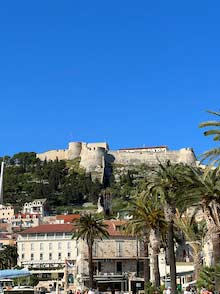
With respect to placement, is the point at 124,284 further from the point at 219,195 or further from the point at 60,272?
the point at 219,195

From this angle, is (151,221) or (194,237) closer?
(151,221)

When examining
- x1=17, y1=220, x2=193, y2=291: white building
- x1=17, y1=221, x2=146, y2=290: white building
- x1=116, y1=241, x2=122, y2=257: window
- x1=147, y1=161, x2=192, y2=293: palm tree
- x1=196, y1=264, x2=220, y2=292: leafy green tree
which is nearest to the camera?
x1=196, y1=264, x2=220, y2=292: leafy green tree

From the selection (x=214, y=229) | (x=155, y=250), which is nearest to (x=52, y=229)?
(x=155, y=250)

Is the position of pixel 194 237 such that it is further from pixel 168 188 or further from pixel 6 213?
pixel 6 213

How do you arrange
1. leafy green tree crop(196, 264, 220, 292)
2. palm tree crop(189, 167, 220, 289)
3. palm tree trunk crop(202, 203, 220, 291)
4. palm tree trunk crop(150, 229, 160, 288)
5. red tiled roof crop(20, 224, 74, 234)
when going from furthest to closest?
red tiled roof crop(20, 224, 74, 234) < palm tree trunk crop(150, 229, 160, 288) < leafy green tree crop(196, 264, 220, 292) < palm tree trunk crop(202, 203, 220, 291) < palm tree crop(189, 167, 220, 289)

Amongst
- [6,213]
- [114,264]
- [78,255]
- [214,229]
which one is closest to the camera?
[214,229]

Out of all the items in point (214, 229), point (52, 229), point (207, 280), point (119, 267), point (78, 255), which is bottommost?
point (207, 280)

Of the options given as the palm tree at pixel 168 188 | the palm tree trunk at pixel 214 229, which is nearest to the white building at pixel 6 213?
the palm tree at pixel 168 188

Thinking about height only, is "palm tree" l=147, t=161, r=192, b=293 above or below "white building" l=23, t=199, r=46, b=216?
below

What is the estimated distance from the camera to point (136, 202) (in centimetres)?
5138

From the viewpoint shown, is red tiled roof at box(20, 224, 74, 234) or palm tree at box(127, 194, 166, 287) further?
red tiled roof at box(20, 224, 74, 234)

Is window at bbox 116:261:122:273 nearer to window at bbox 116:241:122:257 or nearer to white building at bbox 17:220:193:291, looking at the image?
white building at bbox 17:220:193:291

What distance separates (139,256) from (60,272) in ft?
75.7

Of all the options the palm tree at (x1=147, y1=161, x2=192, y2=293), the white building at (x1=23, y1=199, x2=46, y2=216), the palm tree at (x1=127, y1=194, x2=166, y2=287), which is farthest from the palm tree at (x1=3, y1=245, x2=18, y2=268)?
the palm tree at (x1=147, y1=161, x2=192, y2=293)
